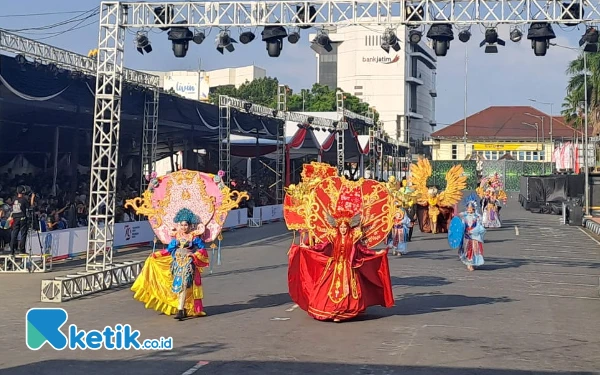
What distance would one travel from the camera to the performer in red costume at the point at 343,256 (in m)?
12.3

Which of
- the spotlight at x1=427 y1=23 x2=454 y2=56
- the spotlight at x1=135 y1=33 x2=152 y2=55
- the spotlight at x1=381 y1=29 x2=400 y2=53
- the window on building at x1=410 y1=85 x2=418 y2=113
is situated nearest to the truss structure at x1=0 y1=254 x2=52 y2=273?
the spotlight at x1=135 y1=33 x2=152 y2=55

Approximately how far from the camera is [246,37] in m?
19.2

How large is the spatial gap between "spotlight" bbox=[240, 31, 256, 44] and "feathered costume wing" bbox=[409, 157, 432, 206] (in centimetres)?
1499

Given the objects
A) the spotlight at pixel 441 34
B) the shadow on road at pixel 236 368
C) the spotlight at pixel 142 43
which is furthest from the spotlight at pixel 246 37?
the shadow on road at pixel 236 368

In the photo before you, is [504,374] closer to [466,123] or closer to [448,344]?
[448,344]

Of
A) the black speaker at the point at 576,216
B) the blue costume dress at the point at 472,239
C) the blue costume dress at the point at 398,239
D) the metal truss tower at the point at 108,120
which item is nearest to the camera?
the metal truss tower at the point at 108,120

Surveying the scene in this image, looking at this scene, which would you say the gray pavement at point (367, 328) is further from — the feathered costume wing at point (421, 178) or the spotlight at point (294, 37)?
the feathered costume wing at point (421, 178)

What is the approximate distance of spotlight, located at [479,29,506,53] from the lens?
60.2ft

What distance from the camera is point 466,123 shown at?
101938mm

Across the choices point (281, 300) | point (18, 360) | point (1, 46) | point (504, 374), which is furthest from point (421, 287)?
point (1, 46)

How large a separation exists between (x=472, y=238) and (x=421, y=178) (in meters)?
14.0

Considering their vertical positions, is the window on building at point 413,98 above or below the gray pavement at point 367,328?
above

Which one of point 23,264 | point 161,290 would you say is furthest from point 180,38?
point 161,290

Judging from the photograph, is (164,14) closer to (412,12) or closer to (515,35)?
(412,12)
